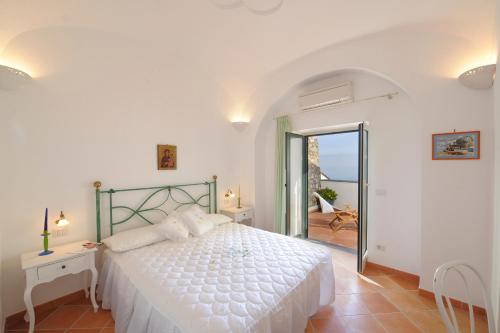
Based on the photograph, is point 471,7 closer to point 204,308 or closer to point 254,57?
point 254,57

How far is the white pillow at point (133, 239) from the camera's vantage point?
2162 millimetres

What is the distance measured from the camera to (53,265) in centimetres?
185

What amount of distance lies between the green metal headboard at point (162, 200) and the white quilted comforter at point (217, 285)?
1.78 feet

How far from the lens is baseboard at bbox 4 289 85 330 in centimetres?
192

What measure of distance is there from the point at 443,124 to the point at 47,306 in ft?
15.2

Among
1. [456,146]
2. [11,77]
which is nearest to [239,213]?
→ [456,146]

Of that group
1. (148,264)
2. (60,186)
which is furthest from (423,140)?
(60,186)

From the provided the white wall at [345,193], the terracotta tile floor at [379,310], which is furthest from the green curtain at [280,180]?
the white wall at [345,193]

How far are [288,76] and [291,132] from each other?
95 centimetres

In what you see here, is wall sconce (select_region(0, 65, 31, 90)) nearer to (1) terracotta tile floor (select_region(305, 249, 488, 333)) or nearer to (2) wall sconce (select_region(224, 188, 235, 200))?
(2) wall sconce (select_region(224, 188, 235, 200))

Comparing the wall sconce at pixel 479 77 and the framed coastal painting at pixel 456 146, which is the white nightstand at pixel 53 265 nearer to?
the framed coastal painting at pixel 456 146

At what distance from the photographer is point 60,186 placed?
2199 millimetres

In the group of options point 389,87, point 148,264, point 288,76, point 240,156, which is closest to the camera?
point 148,264

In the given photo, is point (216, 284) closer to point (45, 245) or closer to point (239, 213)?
point (45, 245)
